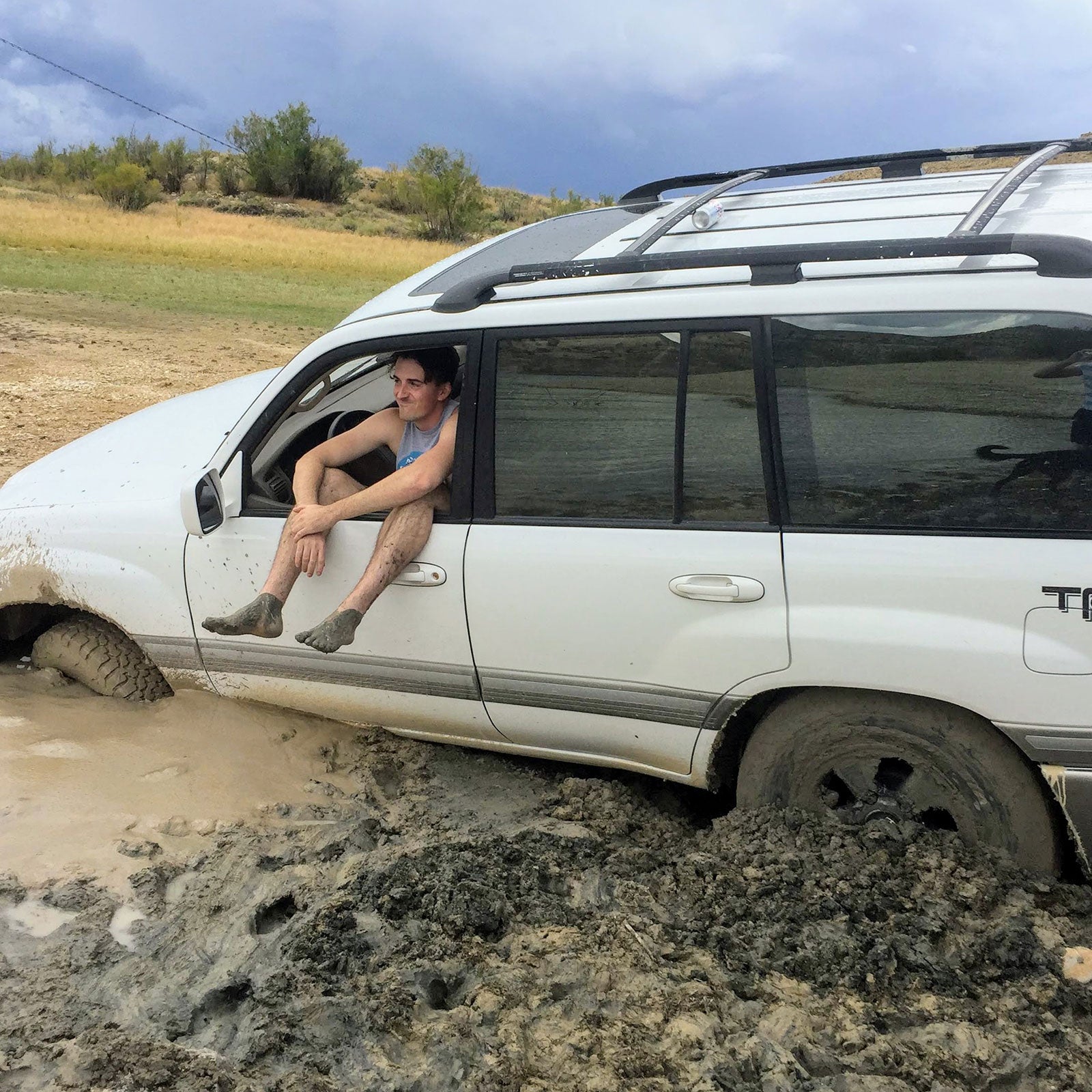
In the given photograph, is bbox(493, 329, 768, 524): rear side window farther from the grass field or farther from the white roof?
the grass field

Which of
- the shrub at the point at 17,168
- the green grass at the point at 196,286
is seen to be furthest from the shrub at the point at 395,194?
the green grass at the point at 196,286

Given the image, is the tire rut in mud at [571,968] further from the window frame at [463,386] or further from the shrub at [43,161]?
the shrub at [43,161]

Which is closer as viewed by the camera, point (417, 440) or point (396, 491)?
point (396, 491)

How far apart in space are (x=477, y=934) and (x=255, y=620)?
3.81ft

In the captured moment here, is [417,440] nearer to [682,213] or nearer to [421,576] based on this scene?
[421,576]

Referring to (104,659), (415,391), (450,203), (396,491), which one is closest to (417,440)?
(415,391)

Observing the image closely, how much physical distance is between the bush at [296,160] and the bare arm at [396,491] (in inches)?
1881

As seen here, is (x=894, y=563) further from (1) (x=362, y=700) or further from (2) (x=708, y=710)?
(1) (x=362, y=700)

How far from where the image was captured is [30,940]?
280 centimetres

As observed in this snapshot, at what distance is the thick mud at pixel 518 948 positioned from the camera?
2312mm

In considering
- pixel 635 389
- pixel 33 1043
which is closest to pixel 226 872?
pixel 33 1043

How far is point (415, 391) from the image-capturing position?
3.24 meters

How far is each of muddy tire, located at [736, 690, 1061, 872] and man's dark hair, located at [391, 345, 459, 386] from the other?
4.74 ft

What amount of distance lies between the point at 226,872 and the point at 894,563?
2.13m
